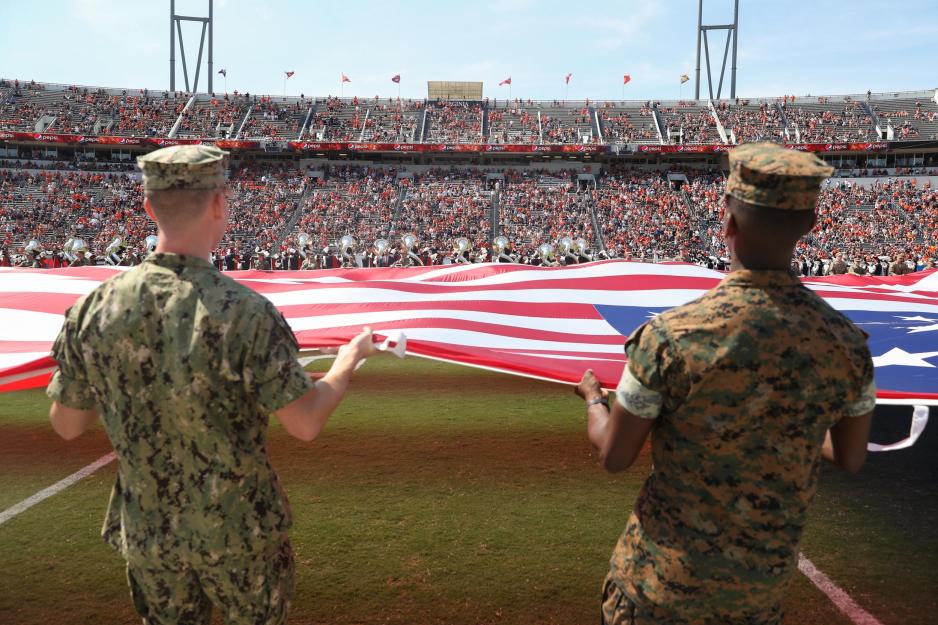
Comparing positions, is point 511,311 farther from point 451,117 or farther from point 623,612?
point 451,117

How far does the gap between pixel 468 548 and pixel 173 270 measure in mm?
2364

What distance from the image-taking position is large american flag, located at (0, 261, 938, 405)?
2949 millimetres

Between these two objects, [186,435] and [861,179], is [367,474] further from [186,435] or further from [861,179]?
[861,179]

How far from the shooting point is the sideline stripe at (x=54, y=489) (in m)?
3.76

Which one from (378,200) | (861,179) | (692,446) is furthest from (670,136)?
(692,446)

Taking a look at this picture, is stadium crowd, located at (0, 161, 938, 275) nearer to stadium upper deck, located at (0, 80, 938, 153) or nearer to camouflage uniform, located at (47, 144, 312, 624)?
stadium upper deck, located at (0, 80, 938, 153)

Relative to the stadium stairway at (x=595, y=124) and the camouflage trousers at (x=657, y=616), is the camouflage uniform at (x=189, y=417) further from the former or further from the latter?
the stadium stairway at (x=595, y=124)

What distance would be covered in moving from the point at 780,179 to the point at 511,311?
290 cm

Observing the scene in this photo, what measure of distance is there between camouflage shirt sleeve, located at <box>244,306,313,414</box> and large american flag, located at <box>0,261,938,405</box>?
953 millimetres

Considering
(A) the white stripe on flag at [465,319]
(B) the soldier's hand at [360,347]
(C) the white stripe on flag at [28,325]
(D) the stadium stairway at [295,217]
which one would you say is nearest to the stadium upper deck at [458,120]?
(D) the stadium stairway at [295,217]

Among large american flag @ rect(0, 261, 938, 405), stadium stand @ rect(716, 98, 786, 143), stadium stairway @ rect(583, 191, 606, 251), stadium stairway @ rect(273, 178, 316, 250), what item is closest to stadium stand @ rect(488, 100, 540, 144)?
stadium stairway @ rect(583, 191, 606, 251)

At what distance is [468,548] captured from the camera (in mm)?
3336

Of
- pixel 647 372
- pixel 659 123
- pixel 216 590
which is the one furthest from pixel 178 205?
pixel 659 123

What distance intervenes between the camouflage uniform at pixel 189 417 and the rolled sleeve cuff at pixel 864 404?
1161mm
